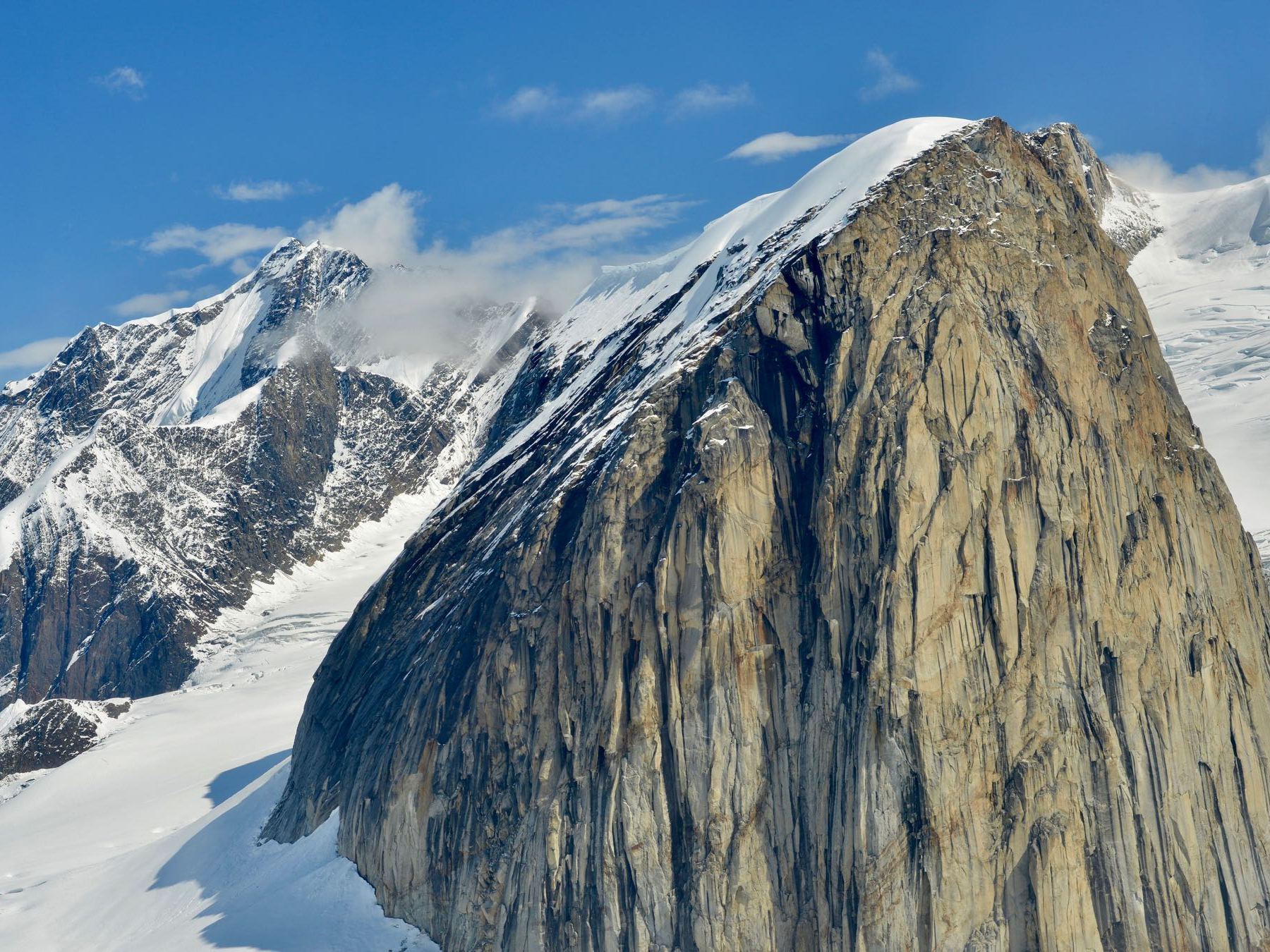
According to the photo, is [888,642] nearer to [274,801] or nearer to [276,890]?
[276,890]

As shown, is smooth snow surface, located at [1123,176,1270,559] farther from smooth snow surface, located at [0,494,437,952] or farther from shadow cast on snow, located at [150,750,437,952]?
smooth snow surface, located at [0,494,437,952]

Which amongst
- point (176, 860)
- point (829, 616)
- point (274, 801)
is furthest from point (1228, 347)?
point (176, 860)

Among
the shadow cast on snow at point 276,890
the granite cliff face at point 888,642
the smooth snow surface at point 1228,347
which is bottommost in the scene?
the shadow cast on snow at point 276,890

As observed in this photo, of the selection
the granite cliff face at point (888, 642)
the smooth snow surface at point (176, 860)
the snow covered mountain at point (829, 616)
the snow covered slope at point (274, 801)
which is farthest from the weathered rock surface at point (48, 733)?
the granite cliff face at point (888, 642)

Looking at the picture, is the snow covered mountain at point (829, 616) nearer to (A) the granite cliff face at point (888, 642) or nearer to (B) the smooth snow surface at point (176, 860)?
(A) the granite cliff face at point (888, 642)

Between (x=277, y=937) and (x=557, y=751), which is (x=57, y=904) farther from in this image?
(x=557, y=751)
